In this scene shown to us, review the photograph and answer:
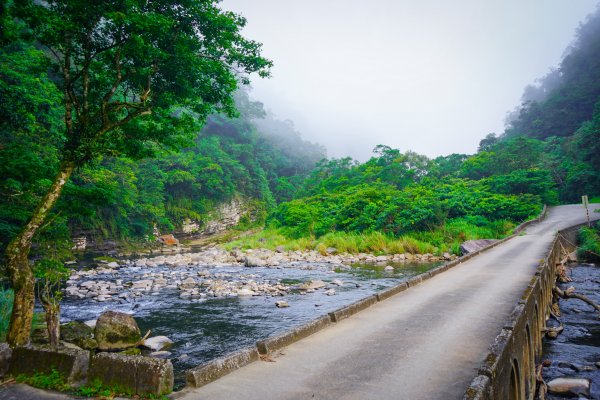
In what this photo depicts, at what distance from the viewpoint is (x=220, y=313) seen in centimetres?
1120

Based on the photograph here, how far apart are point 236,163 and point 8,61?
1423 inches

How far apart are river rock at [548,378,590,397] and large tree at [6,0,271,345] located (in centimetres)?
999

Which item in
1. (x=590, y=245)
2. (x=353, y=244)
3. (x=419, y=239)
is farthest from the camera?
(x=353, y=244)

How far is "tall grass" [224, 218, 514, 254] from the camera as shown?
24688mm

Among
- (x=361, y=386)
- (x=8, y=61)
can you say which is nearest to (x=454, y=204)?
(x=361, y=386)

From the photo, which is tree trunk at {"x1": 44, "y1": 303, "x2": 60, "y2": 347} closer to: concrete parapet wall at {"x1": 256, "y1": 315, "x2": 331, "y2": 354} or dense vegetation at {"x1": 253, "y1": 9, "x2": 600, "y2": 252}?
concrete parapet wall at {"x1": 256, "y1": 315, "x2": 331, "y2": 354}

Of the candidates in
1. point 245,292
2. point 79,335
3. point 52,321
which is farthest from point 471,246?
point 52,321

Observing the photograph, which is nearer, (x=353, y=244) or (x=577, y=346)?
(x=577, y=346)

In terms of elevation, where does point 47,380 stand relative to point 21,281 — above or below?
below

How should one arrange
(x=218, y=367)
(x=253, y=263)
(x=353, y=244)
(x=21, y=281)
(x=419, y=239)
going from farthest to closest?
1. (x=353, y=244)
2. (x=419, y=239)
3. (x=253, y=263)
4. (x=21, y=281)
5. (x=218, y=367)

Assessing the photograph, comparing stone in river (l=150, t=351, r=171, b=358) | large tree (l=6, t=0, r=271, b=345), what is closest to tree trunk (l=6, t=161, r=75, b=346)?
large tree (l=6, t=0, r=271, b=345)

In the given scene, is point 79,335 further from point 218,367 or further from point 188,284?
point 188,284

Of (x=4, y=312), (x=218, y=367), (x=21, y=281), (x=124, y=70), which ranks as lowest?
(x=218, y=367)

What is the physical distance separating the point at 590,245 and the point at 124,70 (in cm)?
2622
